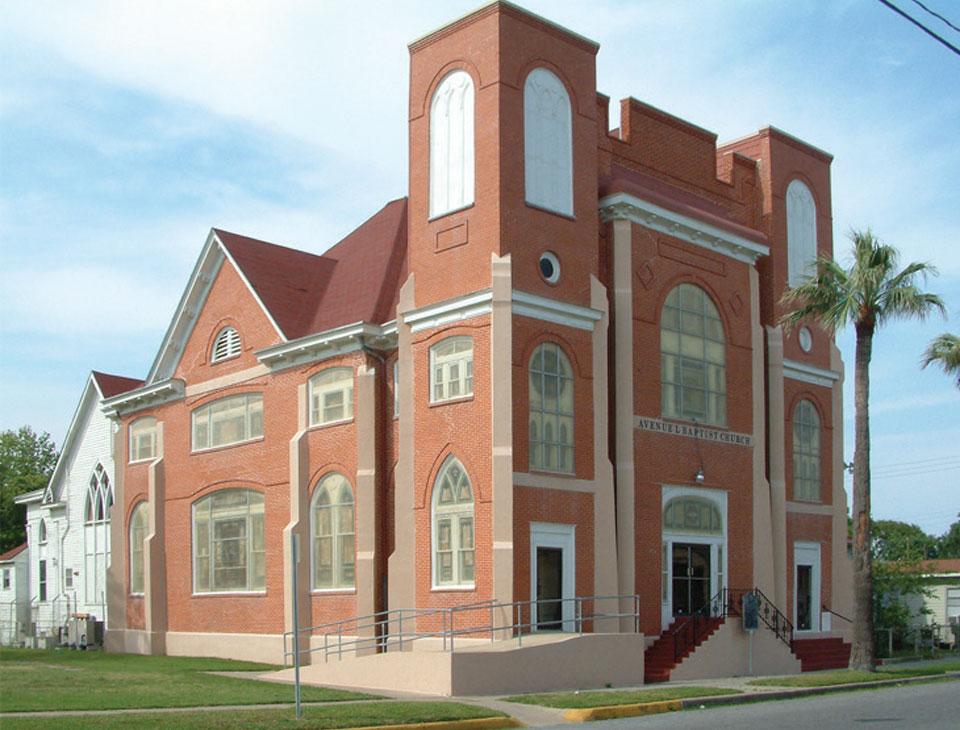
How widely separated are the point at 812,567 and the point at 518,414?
13279 mm

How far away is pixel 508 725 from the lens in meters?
19.4

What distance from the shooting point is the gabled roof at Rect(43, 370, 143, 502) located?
1953 inches

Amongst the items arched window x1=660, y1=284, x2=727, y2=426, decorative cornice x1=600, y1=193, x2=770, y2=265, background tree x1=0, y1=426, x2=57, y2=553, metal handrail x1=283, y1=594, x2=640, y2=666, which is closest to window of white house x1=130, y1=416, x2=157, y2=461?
metal handrail x1=283, y1=594, x2=640, y2=666

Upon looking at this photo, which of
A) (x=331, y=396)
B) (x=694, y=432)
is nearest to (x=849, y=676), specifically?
(x=694, y=432)

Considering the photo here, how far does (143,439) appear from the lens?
4212 cm

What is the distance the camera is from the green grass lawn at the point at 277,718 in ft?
56.6

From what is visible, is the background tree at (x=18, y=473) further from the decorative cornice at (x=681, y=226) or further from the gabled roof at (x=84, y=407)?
the decorative cornice at (x=681, y=226)

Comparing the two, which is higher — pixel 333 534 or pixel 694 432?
pixel 694 432

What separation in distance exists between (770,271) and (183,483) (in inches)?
749

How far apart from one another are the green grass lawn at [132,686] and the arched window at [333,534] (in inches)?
109

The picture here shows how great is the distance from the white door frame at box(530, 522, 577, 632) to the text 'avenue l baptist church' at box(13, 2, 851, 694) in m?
0.06

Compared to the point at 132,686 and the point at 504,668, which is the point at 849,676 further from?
the point at 132,686

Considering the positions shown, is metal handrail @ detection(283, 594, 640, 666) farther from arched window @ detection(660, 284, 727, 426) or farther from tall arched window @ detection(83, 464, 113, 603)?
tall arched window @ detection(83, 464, 113, 603)

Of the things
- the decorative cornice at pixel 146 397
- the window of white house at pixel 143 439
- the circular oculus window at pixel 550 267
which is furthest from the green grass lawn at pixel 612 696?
the window of white house at pixel 143 439
